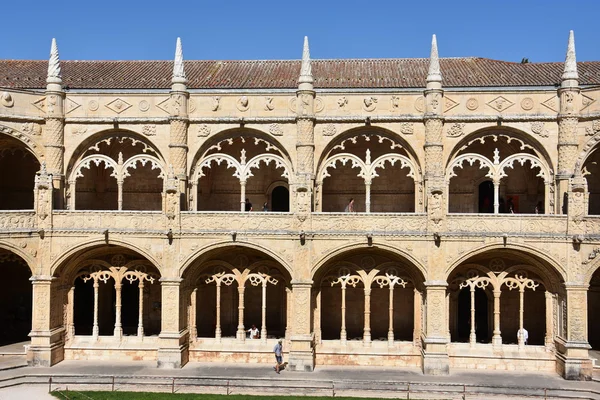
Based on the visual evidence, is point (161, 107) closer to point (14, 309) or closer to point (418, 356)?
point (14, 309)

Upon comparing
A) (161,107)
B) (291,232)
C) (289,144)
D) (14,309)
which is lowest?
(14,309)

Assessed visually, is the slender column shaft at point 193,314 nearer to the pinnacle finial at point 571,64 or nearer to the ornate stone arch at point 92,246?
the ornate stone arch at point 92,246

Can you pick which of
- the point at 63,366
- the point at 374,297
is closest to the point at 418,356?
the point at 374,297

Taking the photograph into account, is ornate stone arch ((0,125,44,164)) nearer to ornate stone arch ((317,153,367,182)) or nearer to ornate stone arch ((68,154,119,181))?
ornate stone arch ((68,154,119,181))

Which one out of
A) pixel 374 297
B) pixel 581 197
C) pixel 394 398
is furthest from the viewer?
pixel 374 297

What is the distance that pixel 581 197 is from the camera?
21.4 meters

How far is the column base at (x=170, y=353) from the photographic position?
74.6 feet

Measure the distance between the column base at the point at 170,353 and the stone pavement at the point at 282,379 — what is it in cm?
32

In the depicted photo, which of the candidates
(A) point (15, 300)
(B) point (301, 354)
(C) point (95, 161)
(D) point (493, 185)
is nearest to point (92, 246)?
(C) point (95, 161)

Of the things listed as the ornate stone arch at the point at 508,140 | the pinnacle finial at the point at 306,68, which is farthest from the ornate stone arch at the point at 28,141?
the ornate stone arch at the point at 508,140

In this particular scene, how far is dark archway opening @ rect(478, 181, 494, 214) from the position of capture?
27000 mm

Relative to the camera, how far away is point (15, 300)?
28.2 meters

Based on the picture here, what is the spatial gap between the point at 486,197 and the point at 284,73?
39.3 feet

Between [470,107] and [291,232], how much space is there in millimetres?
8892
